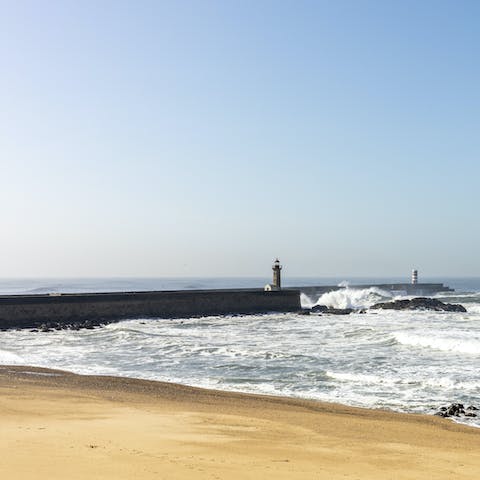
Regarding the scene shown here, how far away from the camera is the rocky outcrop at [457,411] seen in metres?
10.4

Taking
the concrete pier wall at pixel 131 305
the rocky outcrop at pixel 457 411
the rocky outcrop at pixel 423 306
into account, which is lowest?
the rocky outcrop at pixel 457 411

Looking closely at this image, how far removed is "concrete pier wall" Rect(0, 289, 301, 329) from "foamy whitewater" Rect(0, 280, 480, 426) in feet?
9.54

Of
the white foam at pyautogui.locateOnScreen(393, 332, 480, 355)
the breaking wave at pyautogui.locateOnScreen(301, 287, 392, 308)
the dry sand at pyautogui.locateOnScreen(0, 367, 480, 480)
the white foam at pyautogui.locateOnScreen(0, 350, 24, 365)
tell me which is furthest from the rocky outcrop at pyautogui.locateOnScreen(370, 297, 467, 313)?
the dry sand at pyautogui.locateOnScreen(0, 367, 480, 480)

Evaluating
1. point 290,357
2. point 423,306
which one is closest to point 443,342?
point 290,357

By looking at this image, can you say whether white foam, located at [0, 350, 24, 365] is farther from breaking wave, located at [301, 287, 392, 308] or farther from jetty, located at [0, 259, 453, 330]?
breaking wave, located at [301, 287, 392, 308]

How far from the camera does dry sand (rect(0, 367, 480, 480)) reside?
5.96 metres

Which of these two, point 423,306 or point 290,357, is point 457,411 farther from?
point 423,306

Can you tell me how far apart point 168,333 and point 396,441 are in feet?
56.6

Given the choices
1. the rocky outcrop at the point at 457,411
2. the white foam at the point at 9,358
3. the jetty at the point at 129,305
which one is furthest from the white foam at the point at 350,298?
the rocky outcrop at the point at 457,411

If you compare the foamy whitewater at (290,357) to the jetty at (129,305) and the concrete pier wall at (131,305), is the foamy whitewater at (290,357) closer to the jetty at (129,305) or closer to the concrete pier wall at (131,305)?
the jetty at (129,305)

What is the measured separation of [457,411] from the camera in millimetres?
10500

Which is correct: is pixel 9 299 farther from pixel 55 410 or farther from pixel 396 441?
pixel 396 441

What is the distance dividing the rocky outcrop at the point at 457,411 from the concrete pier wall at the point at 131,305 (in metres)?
22.2

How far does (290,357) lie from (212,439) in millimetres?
9913
